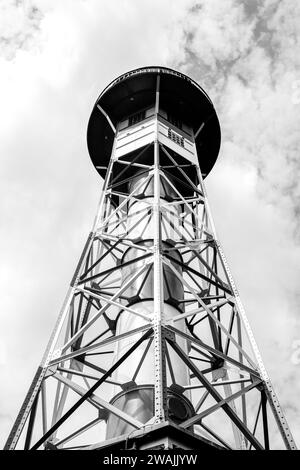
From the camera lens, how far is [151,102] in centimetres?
2102

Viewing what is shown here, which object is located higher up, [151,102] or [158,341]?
[151,102]

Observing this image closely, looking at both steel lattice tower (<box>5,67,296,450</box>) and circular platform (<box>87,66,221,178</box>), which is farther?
circular platform (<box>87,66,221,178</box>)

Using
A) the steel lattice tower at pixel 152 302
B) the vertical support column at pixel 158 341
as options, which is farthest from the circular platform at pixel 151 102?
the vertical support column at pixel 158 341

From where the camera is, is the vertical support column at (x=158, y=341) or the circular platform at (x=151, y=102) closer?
the vertical support column at (x=158, y=341)

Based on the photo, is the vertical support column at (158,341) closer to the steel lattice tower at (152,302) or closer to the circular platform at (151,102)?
the steel lattice tower at (152,302)

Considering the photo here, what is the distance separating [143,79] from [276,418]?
16309 mm

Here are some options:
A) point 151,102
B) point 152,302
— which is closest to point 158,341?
point 152,302

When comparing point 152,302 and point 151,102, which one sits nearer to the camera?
point 152,302

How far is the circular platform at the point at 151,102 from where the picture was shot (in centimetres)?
2073

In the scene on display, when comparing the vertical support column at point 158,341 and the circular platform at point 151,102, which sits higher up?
the circular platform at point 151,102

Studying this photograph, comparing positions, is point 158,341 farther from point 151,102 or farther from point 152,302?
point 151,102

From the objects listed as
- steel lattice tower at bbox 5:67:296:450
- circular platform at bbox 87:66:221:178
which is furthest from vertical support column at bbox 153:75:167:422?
circular platform at bbox 87:66:221:178

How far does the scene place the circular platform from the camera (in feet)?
68.0

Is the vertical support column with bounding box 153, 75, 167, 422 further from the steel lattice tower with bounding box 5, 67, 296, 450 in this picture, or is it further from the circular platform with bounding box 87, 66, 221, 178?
the circular platform with bounding box 87, 66, 221, 178
